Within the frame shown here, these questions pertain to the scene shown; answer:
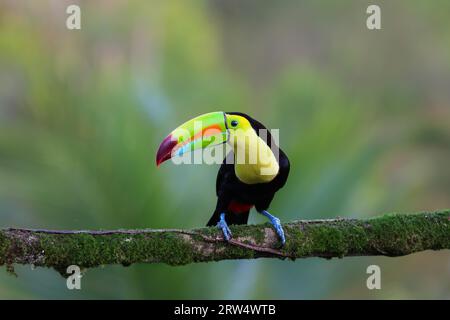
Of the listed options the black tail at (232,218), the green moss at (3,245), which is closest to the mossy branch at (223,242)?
the green moss at (3,245)

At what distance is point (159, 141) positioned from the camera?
14.7 feet

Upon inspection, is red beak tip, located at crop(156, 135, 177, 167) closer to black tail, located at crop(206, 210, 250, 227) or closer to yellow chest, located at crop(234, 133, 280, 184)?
yellow chest, located at crop(234, 133, 280, 184)

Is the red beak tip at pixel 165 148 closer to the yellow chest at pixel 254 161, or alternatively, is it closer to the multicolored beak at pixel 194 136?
the multicolored beak at pixel 194 136

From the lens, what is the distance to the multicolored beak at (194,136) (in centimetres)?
311

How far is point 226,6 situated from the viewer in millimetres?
9242

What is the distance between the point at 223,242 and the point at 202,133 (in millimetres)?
576

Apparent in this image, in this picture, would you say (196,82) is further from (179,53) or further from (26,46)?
(26,46)

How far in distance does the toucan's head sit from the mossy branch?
1.37 feet

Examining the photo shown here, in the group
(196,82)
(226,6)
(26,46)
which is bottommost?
(196,82)

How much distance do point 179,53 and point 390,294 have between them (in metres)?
2.34

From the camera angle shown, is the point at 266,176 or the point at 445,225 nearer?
the point at 445,225

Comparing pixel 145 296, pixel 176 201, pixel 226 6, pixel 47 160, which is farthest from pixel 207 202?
pixel 226 6

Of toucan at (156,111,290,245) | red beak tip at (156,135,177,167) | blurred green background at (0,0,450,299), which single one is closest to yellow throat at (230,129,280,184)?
toucan at (156,111,290,245)

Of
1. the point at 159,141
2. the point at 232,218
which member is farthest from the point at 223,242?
the point at 159,141
